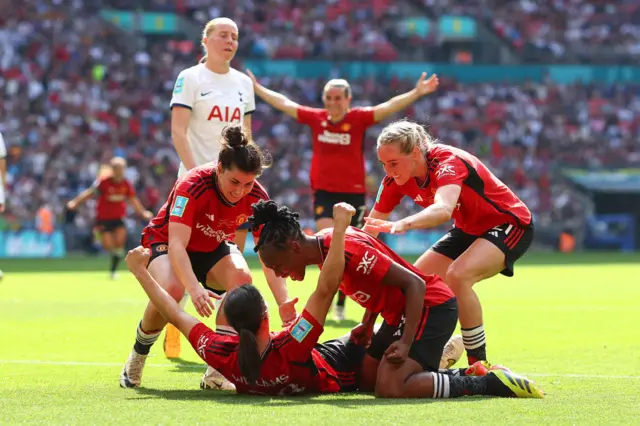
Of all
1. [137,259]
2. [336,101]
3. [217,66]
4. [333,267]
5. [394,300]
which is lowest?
[394,300]

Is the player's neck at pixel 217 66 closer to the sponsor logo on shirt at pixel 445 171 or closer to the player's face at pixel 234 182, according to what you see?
the player's face at pixel 234 182

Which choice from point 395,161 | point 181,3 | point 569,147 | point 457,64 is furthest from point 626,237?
point 395,161

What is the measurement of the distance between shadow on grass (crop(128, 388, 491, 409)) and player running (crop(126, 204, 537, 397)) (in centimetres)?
9

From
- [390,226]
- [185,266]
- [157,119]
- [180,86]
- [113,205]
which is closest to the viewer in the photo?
[390,226]

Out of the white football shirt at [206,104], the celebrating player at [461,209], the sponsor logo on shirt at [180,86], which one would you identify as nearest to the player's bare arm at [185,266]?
the celebrating player at [461,209]

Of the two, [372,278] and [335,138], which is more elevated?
[335,138]

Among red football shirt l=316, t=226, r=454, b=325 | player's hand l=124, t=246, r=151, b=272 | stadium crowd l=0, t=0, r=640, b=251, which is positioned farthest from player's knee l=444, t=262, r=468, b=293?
stadium crowd l=0, t=0, r=640, b=251

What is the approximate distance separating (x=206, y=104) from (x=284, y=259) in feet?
12.0

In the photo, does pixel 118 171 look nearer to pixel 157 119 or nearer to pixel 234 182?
pixel 234 182

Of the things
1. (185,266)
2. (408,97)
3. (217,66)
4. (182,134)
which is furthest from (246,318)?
(408,97)

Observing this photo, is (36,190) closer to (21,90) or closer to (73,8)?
(21,90)

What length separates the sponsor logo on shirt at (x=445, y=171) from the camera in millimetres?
7113

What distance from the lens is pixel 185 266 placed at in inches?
270

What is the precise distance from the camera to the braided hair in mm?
6066
